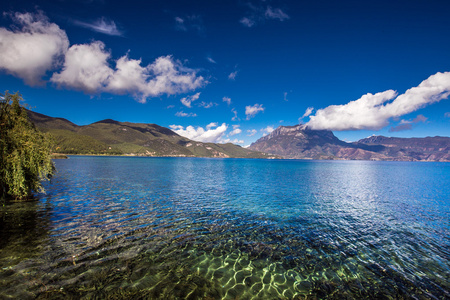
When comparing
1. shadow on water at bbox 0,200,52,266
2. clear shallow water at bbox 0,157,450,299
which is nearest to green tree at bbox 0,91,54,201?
shadow on water at bbox 0,200,52,266

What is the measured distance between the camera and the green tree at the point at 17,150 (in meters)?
22.6

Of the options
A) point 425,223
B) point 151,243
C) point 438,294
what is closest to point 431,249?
point 438,294

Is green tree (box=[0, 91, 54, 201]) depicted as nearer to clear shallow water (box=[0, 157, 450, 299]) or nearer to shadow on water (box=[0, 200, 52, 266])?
shadow on water (box=[0, 200, 52, 266])

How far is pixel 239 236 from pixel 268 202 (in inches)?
683

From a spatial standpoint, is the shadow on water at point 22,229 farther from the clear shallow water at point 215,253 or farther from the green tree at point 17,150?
the green tree at point 17,150

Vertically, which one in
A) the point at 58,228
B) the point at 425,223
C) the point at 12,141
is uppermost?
the point at 12,141

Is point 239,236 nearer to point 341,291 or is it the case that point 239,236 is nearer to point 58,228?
point 341,291

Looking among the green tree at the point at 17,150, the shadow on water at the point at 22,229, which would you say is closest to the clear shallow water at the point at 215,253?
the shadow on water at the point at 22,229

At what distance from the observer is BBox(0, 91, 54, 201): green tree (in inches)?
889

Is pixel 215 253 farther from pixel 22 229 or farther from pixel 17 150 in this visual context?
pixel 17 150

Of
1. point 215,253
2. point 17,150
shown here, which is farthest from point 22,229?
point 215,253

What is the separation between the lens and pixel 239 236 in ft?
62.4

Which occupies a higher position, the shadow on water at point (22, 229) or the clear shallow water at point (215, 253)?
the shadow on water at point (22, 229)

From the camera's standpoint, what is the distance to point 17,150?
76.2ft
